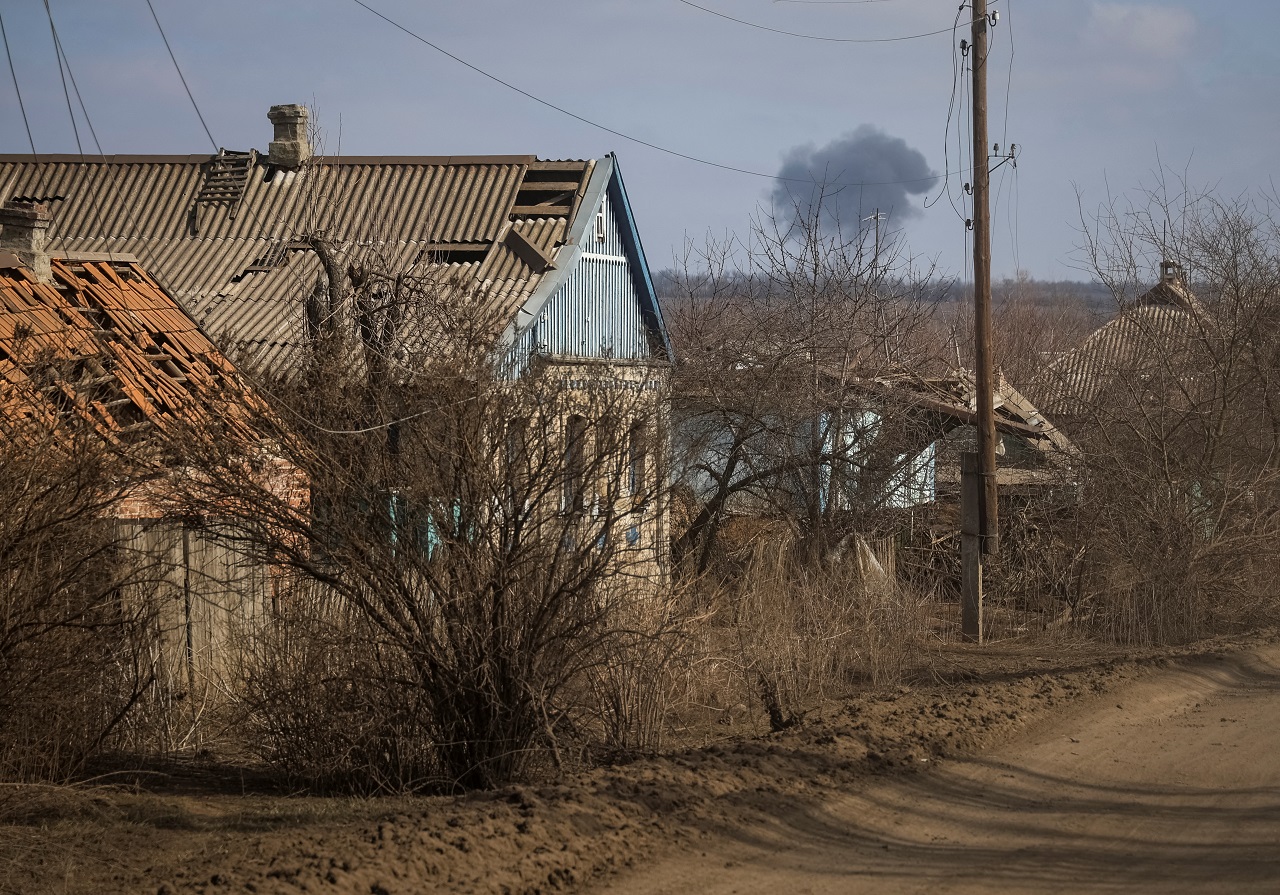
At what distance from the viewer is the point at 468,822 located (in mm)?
6441

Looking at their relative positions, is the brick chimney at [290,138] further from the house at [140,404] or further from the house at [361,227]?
the house at [140,404]

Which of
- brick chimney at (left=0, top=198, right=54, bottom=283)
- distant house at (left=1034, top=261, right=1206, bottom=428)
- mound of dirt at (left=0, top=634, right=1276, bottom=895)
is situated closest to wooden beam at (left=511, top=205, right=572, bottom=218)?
brick chimney at (left=0, top=198, right=54, bottom=283)

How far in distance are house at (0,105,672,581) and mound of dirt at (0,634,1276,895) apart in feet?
27.9

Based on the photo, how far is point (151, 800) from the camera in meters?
8.34

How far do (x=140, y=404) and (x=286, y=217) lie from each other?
9.50m

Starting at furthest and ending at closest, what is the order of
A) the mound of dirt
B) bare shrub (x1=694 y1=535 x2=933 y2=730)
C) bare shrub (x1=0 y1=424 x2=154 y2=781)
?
bare shrub (x1=694 y1=535 x2=933 y2=730) < bare shrub (x1=0 y1=424 x2=154 y2=781) < the mound of dirt

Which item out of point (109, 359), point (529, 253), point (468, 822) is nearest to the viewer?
point (468, 822)

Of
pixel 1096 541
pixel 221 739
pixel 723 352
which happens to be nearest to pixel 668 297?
pixel 723 352

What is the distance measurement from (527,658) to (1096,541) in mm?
11648

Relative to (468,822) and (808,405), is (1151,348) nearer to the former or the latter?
(808,405)

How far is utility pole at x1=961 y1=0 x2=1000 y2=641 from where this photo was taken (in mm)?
16766

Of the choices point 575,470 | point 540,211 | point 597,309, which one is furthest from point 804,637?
point 540,211

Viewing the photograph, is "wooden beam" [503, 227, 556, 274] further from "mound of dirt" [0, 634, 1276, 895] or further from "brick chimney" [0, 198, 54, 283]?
"mound of dirt" [0, 634, 1276, 895]

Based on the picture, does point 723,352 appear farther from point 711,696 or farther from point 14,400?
point 14,400
